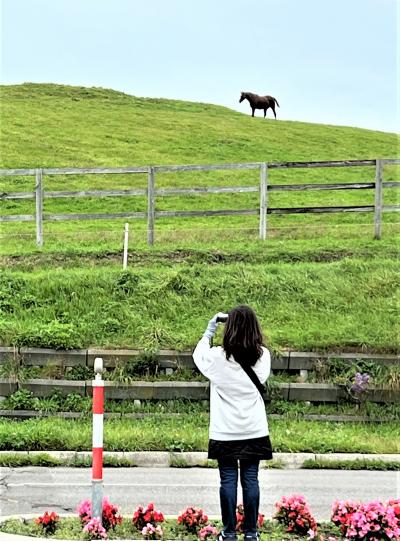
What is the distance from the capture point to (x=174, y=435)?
9.13 metres

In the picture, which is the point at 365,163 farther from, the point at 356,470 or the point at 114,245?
the point at 356,470

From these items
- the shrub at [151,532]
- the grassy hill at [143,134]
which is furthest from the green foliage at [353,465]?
the grassy hill at [143,134]

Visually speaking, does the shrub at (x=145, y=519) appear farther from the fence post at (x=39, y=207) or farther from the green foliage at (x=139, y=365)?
the fence post at (x=39, y=207)

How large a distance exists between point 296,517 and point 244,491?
622 millimetres

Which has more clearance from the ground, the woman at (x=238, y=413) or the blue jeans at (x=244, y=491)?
the woman at (x=238, y=413)

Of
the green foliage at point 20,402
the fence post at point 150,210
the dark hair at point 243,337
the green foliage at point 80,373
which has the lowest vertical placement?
the green foliage at point 20,402

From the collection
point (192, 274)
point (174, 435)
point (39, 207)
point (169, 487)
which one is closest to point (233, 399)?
point (169, 487)

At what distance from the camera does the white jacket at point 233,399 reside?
16.8 feet

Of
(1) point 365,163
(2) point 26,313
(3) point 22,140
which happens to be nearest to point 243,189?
(1) point 365,163

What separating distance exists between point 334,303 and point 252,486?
730 cm

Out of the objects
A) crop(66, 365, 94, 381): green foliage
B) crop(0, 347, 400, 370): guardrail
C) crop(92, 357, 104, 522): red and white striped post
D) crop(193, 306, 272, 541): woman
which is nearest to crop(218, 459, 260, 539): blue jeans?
crop(193, 306, 272, 541): woman

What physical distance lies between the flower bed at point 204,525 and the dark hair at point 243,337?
1184 mm

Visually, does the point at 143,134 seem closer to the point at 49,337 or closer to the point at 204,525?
the point at 49,337

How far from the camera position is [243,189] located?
16734 mm
